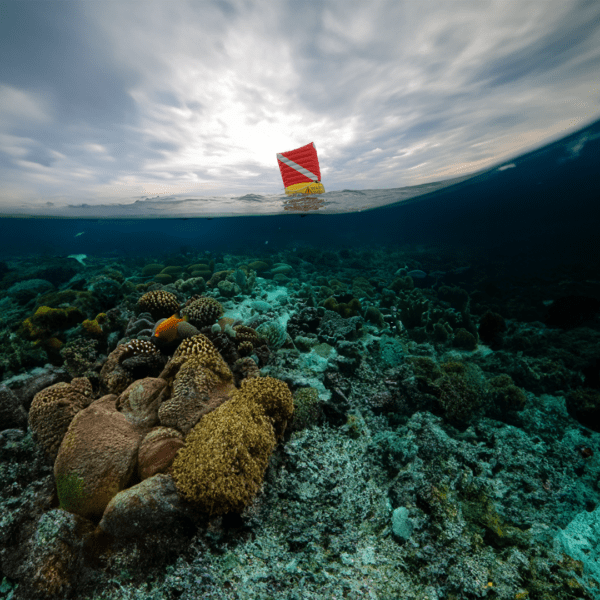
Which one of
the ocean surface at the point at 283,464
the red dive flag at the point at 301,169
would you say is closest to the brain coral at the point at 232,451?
the ocean surface at the point at 283,464

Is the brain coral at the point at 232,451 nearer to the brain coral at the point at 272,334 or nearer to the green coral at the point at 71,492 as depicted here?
the green coral at the point at 71,492

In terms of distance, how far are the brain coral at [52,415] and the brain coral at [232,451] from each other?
1657 millimetres

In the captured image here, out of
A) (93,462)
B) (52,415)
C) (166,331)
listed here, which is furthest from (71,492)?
(166,331)

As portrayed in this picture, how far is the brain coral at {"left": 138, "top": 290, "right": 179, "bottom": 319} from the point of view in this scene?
5371mm

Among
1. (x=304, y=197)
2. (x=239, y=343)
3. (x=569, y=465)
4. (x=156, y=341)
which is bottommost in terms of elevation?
(x=569, y=465)

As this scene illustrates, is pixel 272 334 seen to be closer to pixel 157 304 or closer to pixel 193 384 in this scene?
pixel 193 384

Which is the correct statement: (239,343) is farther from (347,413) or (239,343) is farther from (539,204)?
(539,204)

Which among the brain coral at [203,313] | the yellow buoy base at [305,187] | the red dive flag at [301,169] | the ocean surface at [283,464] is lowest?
the ocean surface at [283,464]

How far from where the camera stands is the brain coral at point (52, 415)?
120 inches

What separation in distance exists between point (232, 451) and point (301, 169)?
10999mm

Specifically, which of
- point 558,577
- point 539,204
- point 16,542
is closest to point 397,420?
point 558,577

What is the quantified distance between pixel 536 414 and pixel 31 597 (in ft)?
24.4

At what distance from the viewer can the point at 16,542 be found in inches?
93.7

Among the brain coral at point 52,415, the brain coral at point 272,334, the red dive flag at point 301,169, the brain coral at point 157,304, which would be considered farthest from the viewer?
the red dive flag at point 301,169
